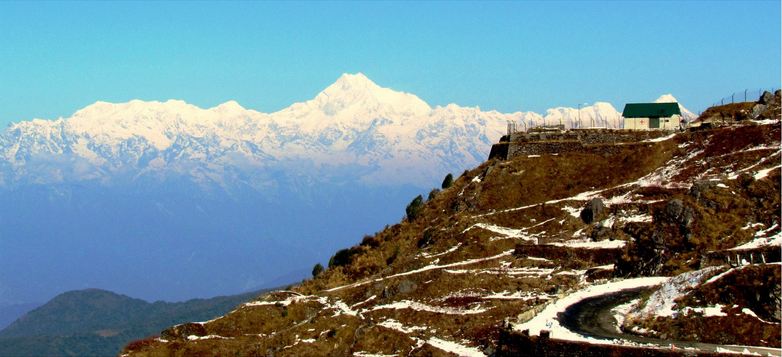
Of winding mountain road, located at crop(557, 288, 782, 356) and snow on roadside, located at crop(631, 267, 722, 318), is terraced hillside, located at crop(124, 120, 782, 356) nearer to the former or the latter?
snow on roadside, located at crop(631, 267, 722, 318)

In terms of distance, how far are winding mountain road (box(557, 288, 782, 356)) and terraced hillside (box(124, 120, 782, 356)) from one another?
782 millimetres

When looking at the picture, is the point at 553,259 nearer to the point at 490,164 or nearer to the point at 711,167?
the point at 711,167

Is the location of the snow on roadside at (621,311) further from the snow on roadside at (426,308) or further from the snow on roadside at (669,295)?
the snow on roadside at (426,308)

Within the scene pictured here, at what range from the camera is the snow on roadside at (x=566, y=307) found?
183ft

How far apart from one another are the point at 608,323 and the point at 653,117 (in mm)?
91718

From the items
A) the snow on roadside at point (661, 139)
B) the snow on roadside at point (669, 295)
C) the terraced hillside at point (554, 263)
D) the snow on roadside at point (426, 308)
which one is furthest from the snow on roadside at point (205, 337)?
the snow on roadside at point (661, 139)

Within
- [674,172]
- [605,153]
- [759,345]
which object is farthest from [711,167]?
[759,345]

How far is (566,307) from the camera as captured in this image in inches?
2665

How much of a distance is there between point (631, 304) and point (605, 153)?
2751 inches

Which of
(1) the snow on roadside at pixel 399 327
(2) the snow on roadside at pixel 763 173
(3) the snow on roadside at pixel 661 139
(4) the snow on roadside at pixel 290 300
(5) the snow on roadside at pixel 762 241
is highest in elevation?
(3) the snow on roadside at pixel 661 139

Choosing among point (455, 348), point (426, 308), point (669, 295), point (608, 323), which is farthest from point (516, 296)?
point (669, 295)

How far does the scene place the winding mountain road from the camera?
170ft

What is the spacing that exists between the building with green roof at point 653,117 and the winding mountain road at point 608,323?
7906 cm

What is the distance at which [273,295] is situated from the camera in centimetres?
12144
